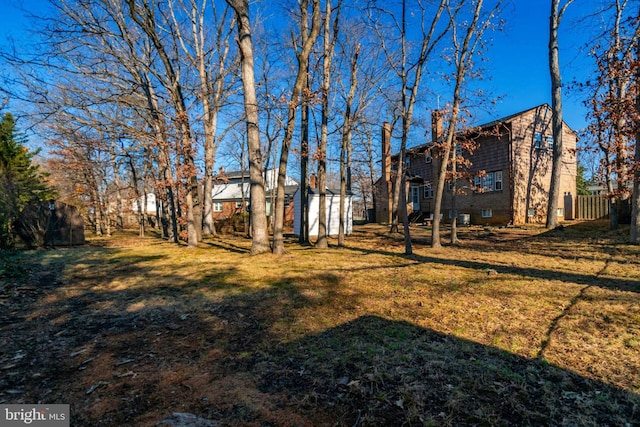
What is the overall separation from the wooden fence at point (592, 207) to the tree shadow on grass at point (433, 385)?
863 inches

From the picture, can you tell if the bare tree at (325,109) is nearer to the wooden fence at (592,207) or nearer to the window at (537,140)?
the window at (537,140)

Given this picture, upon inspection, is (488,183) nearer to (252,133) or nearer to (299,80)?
(299,80)

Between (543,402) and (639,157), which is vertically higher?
(639,157)

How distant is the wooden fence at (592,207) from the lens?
1923 centimetres

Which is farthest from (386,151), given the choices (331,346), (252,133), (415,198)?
(331,346)

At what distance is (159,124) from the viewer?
1195cm

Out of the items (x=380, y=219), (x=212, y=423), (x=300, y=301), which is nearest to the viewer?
(x=212, y=423)

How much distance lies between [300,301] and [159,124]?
396 inches

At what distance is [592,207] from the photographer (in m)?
19.9

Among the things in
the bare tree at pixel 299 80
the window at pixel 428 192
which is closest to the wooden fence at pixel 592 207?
the window at pixel 428 192

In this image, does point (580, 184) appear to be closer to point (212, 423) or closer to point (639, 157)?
point (639, 157)

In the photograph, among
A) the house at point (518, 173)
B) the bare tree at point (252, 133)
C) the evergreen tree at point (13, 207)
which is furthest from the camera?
the house at point (518, 173)

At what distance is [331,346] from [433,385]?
1.17 m

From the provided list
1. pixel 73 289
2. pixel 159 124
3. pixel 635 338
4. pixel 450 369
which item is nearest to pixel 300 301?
pixel 450 369
